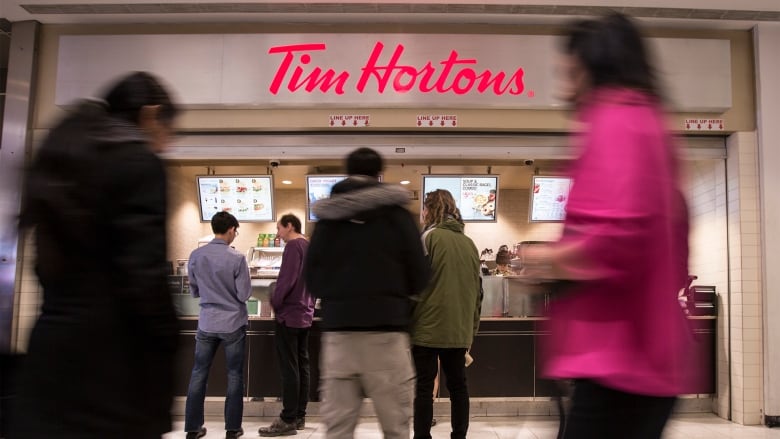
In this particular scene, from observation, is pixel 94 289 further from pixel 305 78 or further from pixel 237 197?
pixel 237 197

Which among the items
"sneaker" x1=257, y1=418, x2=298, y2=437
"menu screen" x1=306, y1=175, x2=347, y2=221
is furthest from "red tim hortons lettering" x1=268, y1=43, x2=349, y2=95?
"sneaker" x1=257, y1=418, x2=298, y2=437

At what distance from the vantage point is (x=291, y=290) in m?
4.95

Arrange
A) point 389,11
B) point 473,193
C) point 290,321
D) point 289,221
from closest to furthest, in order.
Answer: point 290,321
point 289,221
point 389,11
point 473,193

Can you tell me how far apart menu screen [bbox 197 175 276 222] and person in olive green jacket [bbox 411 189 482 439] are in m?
3.61

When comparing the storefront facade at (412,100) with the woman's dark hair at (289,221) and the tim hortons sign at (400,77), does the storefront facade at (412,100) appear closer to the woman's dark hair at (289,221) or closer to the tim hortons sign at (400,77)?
the tim hortons sign at (400,77)

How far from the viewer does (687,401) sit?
5.98m

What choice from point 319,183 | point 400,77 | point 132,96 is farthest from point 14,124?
point 132,96

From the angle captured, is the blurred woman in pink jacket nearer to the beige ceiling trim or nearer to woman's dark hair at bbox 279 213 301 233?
woman's dark hair at bbox 279 213 301 233

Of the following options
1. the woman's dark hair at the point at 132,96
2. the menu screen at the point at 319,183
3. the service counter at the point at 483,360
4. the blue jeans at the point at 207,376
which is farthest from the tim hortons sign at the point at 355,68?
the woman's dark hair at the point at 132,96

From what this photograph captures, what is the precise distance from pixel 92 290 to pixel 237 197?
20.0 ft

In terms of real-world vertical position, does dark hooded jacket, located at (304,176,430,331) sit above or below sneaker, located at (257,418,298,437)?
above

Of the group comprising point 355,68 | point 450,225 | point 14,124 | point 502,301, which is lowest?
point 502,301

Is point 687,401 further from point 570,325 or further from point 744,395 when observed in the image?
point 570,325

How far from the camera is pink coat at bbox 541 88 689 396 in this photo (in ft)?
3.86
